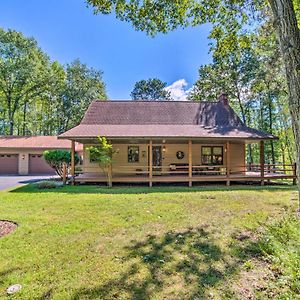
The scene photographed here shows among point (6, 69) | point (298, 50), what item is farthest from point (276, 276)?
point (6, 69)

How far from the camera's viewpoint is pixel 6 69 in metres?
31.3

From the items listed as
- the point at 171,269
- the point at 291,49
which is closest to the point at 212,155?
the point at 171,269

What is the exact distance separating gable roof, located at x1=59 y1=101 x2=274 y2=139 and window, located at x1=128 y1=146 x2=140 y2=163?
1384 millimetres

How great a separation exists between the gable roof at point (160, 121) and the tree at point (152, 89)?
92.1 ft

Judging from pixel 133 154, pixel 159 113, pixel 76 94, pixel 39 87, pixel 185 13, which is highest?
pixel 39 87

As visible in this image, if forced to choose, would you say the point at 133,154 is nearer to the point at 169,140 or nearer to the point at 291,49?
the point at 169,140

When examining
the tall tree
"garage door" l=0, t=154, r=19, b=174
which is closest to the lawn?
"garage door" l=0, t=154, r=19, b=174

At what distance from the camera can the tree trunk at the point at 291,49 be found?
10.8ft

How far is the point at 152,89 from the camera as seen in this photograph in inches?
1889

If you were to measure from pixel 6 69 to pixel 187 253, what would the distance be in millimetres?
34130

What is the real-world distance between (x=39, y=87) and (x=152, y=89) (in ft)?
68.3

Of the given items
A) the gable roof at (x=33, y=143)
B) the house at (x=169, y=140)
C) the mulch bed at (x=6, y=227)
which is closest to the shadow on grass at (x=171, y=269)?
the mulch bed at (x=6, y=227)

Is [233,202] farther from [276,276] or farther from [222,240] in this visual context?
[276,276]

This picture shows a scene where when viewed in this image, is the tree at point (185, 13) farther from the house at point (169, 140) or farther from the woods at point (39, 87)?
the woods at point (39, 87)
